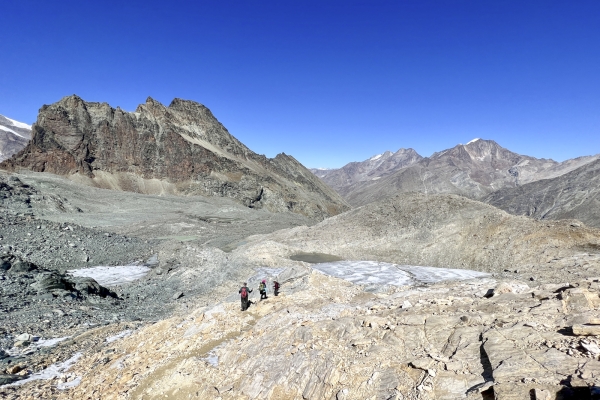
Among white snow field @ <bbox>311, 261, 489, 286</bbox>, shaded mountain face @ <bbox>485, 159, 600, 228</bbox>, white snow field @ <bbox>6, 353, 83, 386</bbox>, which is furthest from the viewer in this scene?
shaded mountain face @ <bbox>485, 159, 600, 228</bbox>

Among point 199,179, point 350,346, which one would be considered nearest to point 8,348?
point 350,346

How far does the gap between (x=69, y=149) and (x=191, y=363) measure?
92.2 meters

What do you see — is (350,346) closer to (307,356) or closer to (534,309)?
(307,356)

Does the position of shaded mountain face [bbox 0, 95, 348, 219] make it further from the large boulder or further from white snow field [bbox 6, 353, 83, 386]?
white snow field [bbox 6, 353, 83, 386]

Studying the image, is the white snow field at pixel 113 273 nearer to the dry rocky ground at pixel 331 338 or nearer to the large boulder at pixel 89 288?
the dry rocky ground at pixel 331 338

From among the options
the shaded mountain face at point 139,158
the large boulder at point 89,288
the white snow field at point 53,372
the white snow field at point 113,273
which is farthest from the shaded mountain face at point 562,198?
the white snow field at point 53,372

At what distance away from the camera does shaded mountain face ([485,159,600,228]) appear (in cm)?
8094

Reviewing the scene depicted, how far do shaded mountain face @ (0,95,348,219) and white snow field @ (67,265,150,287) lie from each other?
61.0 meters

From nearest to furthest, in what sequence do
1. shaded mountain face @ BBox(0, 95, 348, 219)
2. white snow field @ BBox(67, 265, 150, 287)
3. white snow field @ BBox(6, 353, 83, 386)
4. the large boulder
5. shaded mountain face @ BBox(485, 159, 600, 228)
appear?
1. white snow field @ BBox(6, 353, 83, 386)
2. the large boulder
3. white snow field @ BBox(67, 265, 150, 287)
4. shaded mountain face @ BBox(0, 95, 348, 219)
5. shaded mountain face @ BBox(485, 159, 600, 228)

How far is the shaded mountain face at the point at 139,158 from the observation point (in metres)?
80.4

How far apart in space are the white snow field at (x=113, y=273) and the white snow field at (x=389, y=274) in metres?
12.2

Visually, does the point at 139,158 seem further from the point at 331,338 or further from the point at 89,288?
the point at 331,338

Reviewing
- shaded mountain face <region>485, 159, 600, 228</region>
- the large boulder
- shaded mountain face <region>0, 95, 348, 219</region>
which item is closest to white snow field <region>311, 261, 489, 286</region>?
the large boulder

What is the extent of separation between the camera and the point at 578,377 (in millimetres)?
5062
